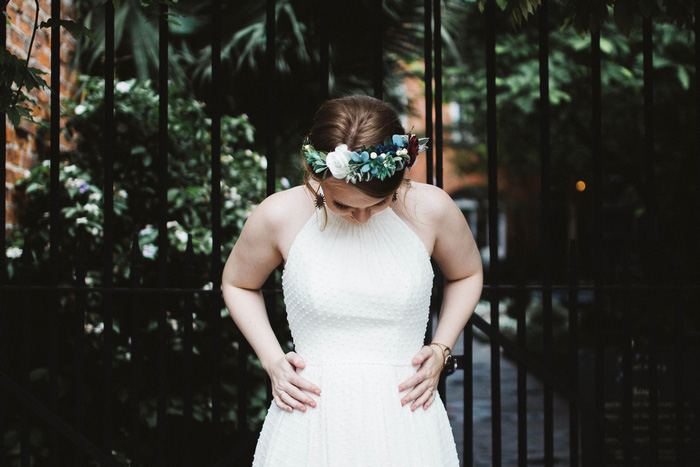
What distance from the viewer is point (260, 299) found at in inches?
85.5

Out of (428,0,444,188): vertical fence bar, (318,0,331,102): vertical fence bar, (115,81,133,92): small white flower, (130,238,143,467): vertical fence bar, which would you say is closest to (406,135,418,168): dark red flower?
(428,0,444,188): vertical fence bar

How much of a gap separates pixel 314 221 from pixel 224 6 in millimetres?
5086

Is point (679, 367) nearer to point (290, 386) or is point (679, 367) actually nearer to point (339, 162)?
point (290, 386)

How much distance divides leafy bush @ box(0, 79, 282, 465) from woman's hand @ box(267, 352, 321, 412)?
1.66m

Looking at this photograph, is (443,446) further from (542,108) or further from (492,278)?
(542,108)

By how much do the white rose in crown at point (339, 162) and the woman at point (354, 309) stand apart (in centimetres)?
8

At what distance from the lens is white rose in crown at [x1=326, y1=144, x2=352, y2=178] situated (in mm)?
1717

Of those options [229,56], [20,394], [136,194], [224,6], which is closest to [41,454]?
[20,394]

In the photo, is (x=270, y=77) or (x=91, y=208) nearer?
(x=270, y=77)

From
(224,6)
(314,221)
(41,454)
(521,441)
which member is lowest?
(41,454)

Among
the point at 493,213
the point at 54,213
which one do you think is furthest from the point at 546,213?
the point at 54,213

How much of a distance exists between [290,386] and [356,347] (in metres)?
0.21

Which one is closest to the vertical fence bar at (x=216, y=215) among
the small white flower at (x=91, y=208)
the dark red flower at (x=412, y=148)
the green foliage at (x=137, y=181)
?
the dark red flower at (x=412, y=148)

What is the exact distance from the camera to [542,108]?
2.77 m
